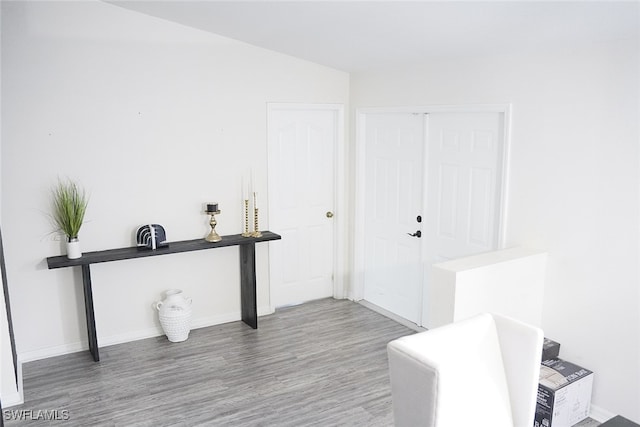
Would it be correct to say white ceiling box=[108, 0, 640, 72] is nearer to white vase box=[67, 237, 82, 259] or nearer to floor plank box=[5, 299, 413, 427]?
white vase box=[67, 237, 82, 259]

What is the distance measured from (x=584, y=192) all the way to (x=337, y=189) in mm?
2467

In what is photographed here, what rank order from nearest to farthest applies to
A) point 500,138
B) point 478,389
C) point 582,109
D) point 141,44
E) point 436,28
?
point 478,389 → point 582,109 → point 436,28 → point 500,138 → point 141,44

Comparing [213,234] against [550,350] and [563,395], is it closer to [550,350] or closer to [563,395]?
[550,350]

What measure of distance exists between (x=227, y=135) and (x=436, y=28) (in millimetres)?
1986

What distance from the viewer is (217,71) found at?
14.5ft

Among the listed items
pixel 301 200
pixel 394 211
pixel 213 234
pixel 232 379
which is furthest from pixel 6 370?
pixel 394 211

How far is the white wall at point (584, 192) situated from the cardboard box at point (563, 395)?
0.12 meters

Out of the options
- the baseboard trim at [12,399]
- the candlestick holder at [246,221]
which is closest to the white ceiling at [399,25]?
the candlestick holder at [246,221]

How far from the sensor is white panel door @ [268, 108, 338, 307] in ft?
16.0

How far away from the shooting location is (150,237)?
13.6 feet

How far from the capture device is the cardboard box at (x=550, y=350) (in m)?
3.29

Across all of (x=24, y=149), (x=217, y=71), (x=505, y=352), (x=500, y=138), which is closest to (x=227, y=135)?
(x=217, y=71)

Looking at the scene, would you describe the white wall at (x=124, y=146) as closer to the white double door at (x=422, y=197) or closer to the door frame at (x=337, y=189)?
the door frame at (x=337, y=189)

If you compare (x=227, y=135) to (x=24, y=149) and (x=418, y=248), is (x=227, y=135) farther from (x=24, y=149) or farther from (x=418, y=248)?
(x=418, y=248)
